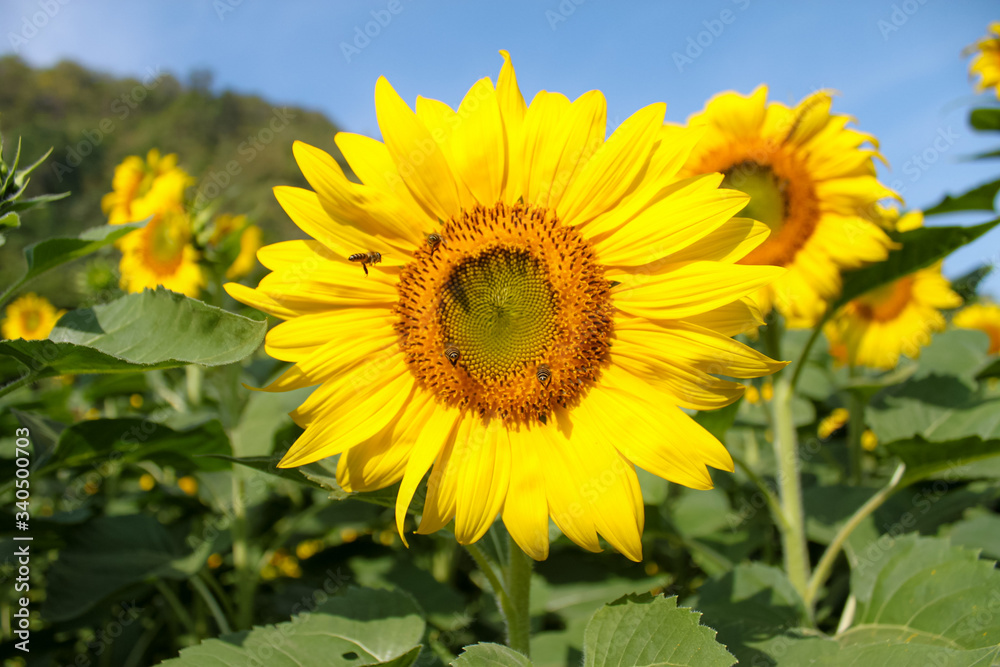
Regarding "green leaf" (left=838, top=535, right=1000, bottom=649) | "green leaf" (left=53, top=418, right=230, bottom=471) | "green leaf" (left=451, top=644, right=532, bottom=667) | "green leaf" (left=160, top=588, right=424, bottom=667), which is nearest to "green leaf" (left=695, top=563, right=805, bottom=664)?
"green leaf" (left=838, top=535, right=1000, bottom=649)

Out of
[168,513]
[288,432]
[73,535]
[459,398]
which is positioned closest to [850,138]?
[459,398]

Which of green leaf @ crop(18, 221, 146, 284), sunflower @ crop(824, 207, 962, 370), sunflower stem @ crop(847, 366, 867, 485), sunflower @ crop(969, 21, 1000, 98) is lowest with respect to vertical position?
sunflower stem @ crop(847, 366, 867, 485)

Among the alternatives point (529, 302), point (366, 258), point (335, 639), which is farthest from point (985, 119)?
point (335, 639)

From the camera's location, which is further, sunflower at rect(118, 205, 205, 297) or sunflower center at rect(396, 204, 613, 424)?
sunflower at rect(118, 205, 205, 297)

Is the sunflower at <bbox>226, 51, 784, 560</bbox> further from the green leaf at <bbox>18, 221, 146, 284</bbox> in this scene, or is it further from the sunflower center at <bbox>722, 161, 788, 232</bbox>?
the sunflower center at <bbox>722, 161, 788, 232</bbox>

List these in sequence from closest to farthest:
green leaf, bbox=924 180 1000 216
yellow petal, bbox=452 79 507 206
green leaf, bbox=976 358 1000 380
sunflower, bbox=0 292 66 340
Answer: yellow petal, bbox=452 79 507 206
green leaf, bbox=924 180 1000 216
green leaf, bbox=976 358 1000 380
sunflower, bbox=0 292 66 340

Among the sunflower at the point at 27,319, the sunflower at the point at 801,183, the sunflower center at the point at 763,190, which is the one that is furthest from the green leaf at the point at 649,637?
the sunflower at the point at 27,319

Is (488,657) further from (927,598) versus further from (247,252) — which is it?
(247,252)
